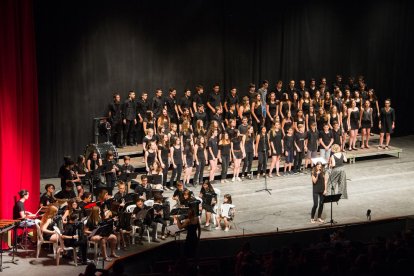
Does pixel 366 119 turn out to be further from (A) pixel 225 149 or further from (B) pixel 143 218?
(B) pixel 143 218

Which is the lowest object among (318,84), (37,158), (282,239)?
(282,239)

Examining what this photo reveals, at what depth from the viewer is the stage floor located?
1580 cm

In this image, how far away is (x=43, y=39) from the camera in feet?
64.4

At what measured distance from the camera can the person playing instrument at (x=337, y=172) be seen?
→ 1722cm

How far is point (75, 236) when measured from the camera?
1412 cm

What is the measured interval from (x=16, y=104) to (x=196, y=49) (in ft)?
26.2

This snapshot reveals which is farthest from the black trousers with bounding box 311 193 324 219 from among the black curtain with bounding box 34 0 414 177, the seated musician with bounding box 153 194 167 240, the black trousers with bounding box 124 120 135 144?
the black curtain with bounding box 34 0 414 177

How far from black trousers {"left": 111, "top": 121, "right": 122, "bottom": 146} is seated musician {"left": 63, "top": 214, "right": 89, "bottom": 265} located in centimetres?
634

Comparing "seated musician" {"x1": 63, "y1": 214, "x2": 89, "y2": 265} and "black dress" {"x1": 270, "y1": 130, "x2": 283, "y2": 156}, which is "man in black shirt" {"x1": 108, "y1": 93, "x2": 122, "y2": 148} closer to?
"black dress" {"x1": 270, "y1": 130, "x2": 283, "y2": 156}

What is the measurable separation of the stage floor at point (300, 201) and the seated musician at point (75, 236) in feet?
1.08

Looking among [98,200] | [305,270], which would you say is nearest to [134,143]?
[98,200]

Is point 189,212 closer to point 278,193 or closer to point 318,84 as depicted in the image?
point 278,193

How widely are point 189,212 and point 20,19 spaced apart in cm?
526

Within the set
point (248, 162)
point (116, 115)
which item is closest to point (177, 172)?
point (248, 162)
